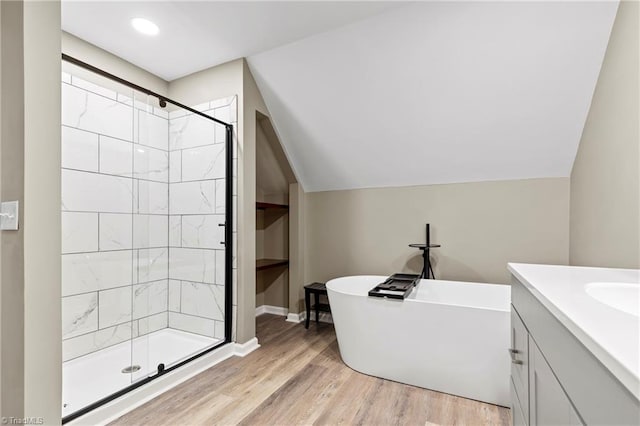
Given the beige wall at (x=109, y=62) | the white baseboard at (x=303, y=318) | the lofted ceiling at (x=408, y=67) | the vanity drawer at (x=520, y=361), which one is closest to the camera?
the vanity drawer at (x=520, y=361)

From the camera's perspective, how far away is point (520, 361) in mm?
1161

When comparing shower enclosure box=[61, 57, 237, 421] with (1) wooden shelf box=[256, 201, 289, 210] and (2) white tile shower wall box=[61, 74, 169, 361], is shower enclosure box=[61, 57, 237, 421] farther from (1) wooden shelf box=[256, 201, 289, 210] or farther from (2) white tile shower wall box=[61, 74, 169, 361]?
(1) wooden shelf box=[256, 201, 289, 210]

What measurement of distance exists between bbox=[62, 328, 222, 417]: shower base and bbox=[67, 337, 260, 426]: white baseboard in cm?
10

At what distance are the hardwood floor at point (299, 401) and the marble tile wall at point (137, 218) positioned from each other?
0.60 m

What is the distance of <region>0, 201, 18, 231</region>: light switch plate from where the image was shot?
1207mm

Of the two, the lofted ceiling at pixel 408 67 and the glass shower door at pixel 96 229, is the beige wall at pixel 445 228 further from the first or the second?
the glass shower door at pixel 96 229

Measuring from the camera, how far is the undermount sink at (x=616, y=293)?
0.96 meters

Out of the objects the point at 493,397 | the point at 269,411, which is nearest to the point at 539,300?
the point at 493,397

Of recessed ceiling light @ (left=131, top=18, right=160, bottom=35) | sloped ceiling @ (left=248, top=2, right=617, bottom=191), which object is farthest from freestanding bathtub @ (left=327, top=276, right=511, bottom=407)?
recessed ceiling light @ (left=131, top=18, right=160, bottom=35)

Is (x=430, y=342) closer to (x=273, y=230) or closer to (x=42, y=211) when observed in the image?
(x=42, y=211)

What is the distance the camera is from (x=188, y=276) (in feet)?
9.17

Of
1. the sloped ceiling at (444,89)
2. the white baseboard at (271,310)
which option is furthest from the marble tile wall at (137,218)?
the white baseboard at (271,310)

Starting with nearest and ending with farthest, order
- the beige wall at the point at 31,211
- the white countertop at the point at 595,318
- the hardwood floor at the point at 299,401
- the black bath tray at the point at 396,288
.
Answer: the white countertop at the point at 595,318 → the beige wall at the point at 31,211 → the hardwood floor at the point at 299,401 → the black bath tray at the point at 396,288

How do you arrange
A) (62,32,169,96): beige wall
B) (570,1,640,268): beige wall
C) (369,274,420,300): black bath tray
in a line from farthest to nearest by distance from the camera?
(62,32,169,96): beige wall
(369,274,420,300): black bath tray
(570,1,640,268): beige wall
